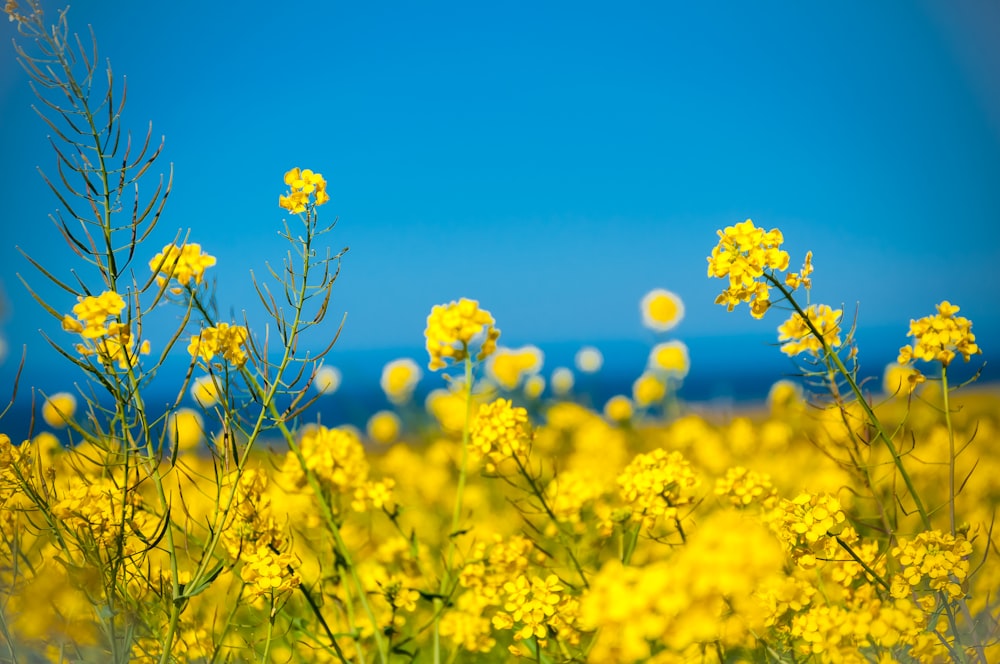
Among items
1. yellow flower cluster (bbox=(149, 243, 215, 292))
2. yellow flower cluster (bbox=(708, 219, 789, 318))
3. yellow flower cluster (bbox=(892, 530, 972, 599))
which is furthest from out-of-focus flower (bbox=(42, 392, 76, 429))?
yellow flower cluster (bbox=(892, 530, 972, 599))

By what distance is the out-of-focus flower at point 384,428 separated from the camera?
264 centimetres

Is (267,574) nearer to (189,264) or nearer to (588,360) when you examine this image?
(189,264)

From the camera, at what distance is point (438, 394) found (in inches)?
98.7

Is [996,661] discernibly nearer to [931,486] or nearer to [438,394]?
[931,486]

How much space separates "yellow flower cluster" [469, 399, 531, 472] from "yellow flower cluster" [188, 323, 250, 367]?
288mm

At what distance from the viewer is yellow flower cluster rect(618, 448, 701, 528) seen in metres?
0.96

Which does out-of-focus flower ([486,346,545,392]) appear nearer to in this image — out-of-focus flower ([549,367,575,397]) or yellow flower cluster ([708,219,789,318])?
out-of-focus flower ([549,367,575,397])

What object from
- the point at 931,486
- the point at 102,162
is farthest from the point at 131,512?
the point at 931,486

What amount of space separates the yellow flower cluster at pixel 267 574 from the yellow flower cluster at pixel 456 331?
10.4 inches

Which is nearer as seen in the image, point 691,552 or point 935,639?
point 691,552

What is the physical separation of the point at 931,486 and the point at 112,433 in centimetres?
188

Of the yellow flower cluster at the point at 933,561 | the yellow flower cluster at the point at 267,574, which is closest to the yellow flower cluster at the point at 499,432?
the yellow flower cluster at the point at 267,574

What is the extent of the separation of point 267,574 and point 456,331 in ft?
1.04

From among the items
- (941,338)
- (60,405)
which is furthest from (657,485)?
(60,405)
